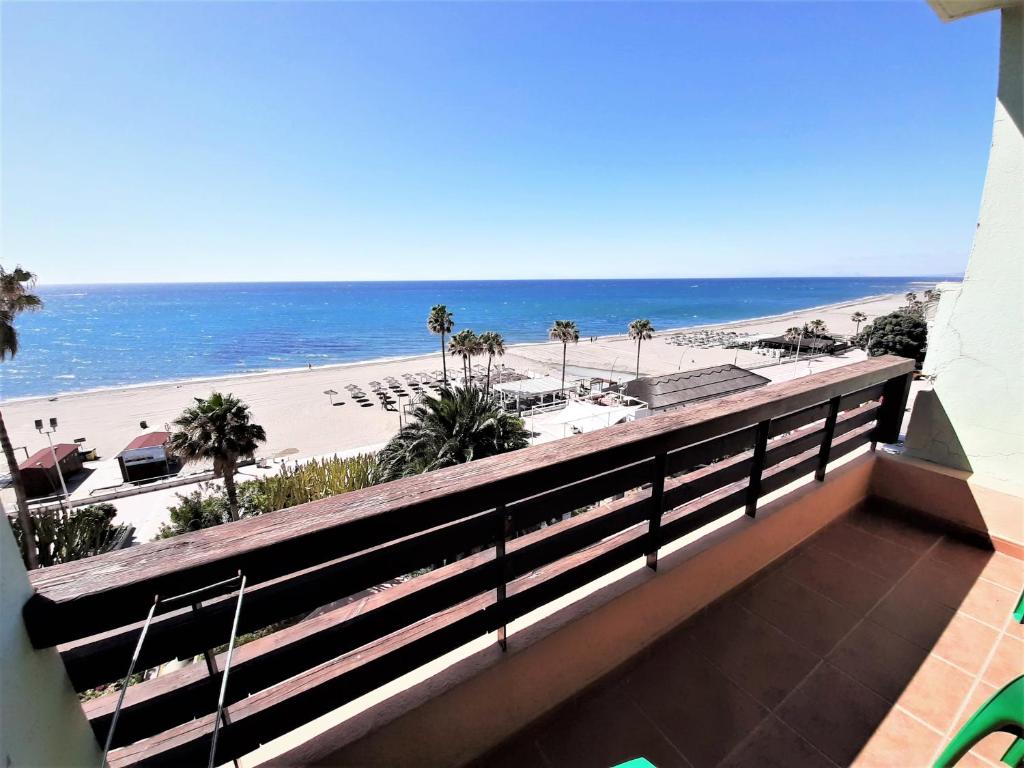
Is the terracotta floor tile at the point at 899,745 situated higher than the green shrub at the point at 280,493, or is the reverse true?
the terracotta floor tile at the point at 899,745

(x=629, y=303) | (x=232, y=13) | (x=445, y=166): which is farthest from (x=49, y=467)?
(x=629, y=303)

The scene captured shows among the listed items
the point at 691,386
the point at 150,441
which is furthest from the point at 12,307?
the point at 691,386

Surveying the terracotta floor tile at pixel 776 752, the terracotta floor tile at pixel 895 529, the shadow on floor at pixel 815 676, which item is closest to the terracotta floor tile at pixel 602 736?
the shadow on floor at pixel 815 676

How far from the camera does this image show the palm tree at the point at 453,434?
8570 millimetres

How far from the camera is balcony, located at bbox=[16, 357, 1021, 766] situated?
747 millimetres

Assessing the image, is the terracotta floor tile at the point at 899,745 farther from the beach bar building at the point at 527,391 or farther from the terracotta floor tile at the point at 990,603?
the beach bar building at the point at 527,391

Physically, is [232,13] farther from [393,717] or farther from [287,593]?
[393,717]

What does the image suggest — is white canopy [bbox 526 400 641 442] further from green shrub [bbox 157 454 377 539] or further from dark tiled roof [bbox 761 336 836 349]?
dark tiled roof [bbox 761 336 836 349]

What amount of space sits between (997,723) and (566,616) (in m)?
1.07

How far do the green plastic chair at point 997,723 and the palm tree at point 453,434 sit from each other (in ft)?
24.8

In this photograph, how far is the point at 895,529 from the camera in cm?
232

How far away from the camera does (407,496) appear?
0.90m

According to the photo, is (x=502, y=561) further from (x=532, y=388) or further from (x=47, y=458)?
(x=47, y=458)


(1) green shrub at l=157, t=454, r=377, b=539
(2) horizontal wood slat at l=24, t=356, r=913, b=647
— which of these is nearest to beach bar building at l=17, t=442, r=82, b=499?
(1) green shrub at l=157, t=454, r=377, b=539
